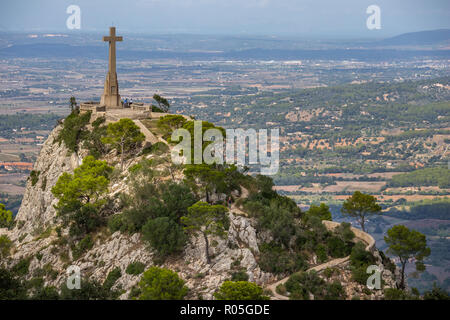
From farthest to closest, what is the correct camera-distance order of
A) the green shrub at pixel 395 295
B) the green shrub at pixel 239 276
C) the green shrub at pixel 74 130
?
1. the green shrub at pixel 74 130
2. the green shrub at pixel 239 276
3. the green shrub at pixel 395 295

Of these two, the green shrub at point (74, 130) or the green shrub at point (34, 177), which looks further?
the green shrub at point (34, 177)

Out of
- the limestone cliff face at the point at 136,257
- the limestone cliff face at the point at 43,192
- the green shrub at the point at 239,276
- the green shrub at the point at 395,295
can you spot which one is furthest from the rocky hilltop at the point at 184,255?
the limestone cliff face at the point at 43,192

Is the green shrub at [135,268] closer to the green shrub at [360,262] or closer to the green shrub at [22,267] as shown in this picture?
the green shrub at [22,267]

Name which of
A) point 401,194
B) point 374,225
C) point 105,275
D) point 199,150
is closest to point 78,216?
point 105,275

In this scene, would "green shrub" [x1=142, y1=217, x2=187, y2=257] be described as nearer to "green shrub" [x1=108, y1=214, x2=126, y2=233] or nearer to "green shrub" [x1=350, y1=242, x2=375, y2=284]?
"green shrub" [x1=108, y1=214, x2=126, y2=233]

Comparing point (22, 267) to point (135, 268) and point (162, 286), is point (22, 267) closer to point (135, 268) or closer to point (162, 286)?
point (135, 268)

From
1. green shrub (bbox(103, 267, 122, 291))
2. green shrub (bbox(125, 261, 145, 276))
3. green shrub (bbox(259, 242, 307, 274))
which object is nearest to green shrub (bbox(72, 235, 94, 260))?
green shrub (bbox(103, 267, 122, 291))

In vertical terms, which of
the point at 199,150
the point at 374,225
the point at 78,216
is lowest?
the point at 374,225

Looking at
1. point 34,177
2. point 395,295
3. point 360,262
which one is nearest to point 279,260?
point 360,262
